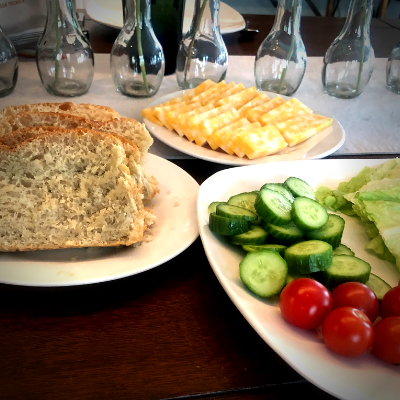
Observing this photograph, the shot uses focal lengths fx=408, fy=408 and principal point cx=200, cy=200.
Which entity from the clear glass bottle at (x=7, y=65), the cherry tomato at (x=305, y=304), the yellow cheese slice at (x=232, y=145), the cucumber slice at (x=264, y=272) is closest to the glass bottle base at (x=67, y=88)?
the clear glass bottle at (x=7, y=65)

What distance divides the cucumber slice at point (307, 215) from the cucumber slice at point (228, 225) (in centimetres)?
14

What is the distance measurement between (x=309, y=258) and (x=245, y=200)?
0.30m

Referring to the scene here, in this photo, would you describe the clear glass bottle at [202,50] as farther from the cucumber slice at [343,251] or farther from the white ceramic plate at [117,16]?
the cucumber slice at [343,251]

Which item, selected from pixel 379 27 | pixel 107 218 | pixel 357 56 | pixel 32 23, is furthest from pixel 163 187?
pixel 379 27

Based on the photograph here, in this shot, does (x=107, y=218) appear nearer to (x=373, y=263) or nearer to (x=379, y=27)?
(x=373, y=263)

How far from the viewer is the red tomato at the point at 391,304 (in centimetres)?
85

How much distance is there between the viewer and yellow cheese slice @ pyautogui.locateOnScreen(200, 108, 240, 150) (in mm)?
Result: 1553

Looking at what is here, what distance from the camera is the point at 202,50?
1.98m

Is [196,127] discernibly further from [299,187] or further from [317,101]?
[317,101]

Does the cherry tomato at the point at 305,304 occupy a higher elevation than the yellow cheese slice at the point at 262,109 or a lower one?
higher

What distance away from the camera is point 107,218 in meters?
1.05

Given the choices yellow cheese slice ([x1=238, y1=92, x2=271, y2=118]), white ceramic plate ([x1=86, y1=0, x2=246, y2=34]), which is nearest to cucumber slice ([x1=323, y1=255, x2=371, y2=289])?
yellow cheese slice ([x1=238, y1=92, x2=271, y2=118])

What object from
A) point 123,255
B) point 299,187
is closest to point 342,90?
point 299,187

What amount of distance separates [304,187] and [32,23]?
1877 millimetres
